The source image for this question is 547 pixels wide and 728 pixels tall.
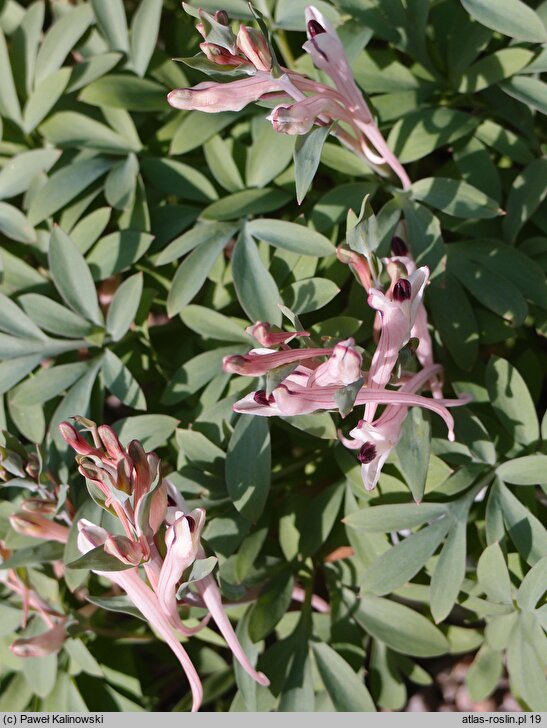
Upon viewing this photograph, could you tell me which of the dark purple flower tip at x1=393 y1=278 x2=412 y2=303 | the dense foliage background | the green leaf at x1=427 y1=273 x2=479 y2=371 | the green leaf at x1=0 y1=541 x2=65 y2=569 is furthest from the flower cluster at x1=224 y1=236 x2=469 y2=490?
the green leaf at x1=0 y1=541 x2=65 y2=569

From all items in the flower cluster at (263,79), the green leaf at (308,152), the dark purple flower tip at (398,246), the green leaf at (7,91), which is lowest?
the green leaf at (7,91)

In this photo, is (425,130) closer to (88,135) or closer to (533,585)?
(88,135)

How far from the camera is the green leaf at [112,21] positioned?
1.33 meters

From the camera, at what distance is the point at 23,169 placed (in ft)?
4.52

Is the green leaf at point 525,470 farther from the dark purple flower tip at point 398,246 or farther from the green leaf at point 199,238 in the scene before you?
the green leaf at point 199,238

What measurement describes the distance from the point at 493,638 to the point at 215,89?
98cm

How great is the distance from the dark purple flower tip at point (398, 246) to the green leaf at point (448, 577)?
437 millimetres

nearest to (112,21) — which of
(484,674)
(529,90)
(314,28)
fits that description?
(314,28)

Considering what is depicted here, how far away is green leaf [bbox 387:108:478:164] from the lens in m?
1.19

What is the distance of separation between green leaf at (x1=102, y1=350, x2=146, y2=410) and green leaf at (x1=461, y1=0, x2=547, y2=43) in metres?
0.79

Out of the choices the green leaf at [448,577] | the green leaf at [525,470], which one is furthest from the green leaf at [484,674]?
the green leaf at [525,470]

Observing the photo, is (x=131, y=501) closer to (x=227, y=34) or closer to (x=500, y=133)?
(x=227, y=34)

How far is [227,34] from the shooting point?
2.87 feet

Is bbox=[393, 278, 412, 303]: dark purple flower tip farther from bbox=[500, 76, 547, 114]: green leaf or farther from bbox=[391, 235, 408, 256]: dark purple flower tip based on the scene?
bbox=[500, 76, 547, 114]: green leaf
